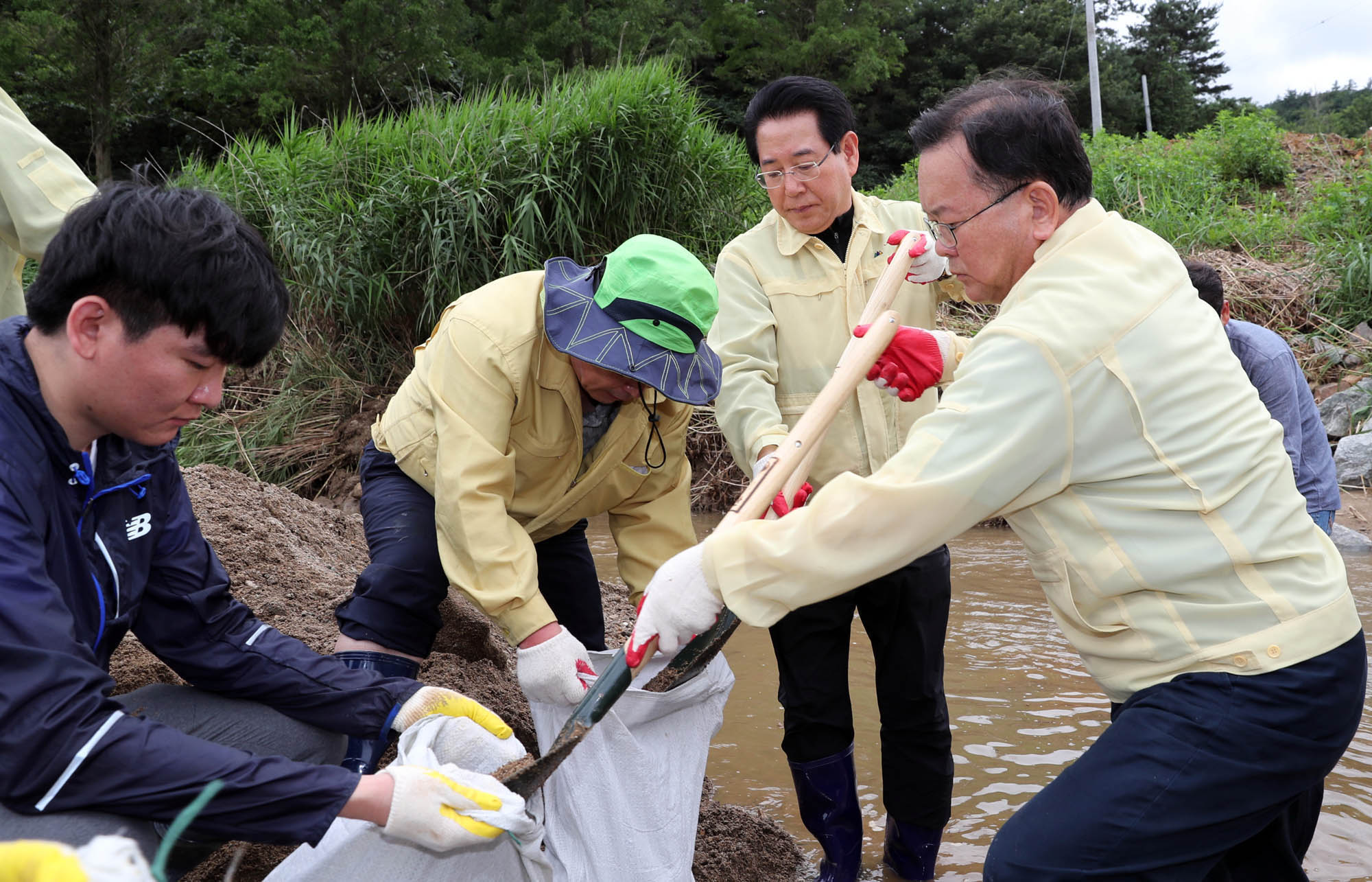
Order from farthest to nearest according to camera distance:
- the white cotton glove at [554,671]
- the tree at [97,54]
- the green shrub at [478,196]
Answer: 1. the tree at [97,54]
2. the green shrub at [478,196]
3. the white cotton glove at [554,671]

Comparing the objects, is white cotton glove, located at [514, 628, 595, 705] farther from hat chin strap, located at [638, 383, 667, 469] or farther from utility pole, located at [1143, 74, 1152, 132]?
utility pole, located at [1143, 74, 1152, 132]

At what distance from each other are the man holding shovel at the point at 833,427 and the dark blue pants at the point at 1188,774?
990mm

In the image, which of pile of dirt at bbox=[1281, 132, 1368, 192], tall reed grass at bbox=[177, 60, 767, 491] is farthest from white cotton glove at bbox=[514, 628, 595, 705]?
pile of dirt at bbox=[1281, 132, 1368, 192]

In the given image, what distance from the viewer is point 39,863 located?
1.04m

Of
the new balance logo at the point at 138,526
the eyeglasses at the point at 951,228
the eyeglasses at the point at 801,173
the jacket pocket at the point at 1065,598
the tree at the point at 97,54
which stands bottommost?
the jacket pocket at the point at 1065,598

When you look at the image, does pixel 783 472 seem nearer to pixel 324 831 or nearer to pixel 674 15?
pixel 324 831

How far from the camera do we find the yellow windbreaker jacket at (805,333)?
262 centimetres

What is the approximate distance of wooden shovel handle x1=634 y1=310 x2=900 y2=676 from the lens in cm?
196

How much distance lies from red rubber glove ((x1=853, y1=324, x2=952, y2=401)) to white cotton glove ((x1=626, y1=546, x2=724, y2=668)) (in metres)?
0.69

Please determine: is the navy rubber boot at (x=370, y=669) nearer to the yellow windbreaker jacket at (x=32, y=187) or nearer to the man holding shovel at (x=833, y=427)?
the man holding shovel at (x=833, y=427)

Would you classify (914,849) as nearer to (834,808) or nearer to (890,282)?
(834,808)

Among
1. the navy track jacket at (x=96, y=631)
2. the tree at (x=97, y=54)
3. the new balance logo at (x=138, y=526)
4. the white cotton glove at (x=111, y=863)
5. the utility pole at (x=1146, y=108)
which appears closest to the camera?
the white cotton glove at (x=111, y=863)

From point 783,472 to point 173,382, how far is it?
108cm

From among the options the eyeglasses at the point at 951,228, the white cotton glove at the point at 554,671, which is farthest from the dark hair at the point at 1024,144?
the white cotton glove at the point at 554,671
